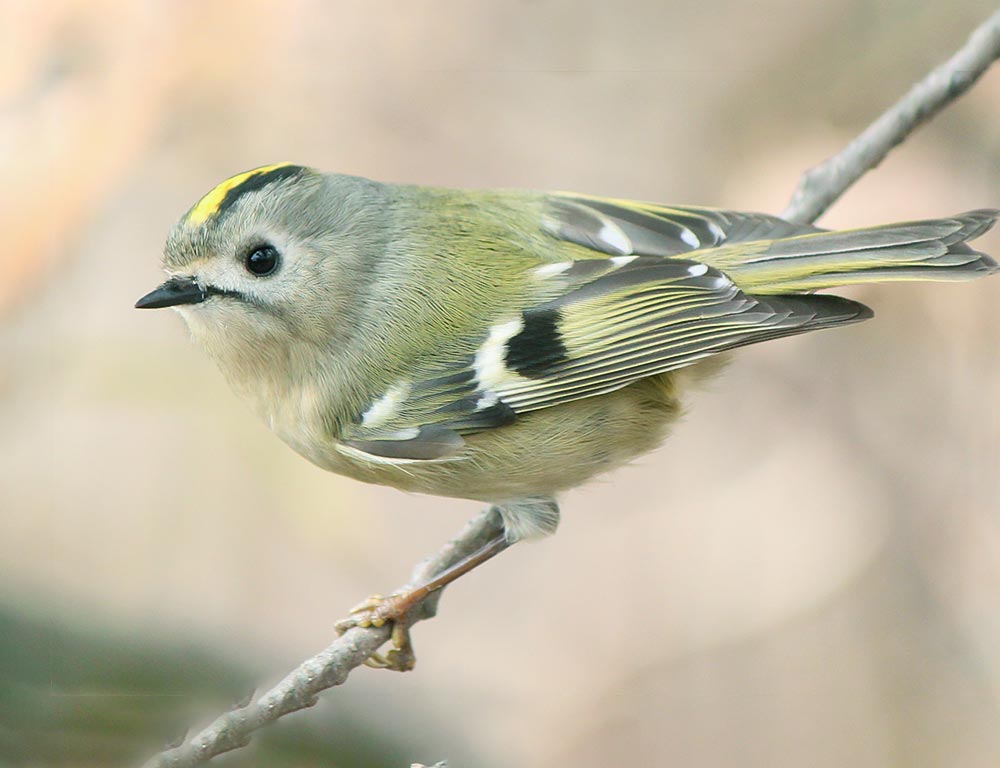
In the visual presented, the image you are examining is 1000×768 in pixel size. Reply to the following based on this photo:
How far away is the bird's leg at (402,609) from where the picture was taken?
1.59 meters

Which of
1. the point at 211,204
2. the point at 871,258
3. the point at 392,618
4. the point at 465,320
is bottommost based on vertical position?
the point at 392,618

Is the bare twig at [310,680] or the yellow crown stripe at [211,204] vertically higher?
the yellow crown stripe at [211,204]

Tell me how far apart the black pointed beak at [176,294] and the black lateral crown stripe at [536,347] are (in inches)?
17.1

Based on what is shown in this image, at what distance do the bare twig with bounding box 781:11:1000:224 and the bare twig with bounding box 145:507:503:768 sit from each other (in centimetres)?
79

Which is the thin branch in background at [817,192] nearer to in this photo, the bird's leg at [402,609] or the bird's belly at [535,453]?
the bird's leg at [402,609]

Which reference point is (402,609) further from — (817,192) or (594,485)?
(817,192)

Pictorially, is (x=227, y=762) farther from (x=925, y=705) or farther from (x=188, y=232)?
(x=925, y=705)

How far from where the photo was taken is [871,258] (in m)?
1.39

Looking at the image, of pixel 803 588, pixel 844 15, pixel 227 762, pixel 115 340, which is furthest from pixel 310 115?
pixel 227 762

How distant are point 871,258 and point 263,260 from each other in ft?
2.71

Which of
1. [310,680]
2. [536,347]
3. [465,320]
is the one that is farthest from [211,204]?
[310,680]

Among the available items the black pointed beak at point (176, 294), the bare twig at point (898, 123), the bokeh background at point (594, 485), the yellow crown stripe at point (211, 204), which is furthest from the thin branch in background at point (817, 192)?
the yellow crown stripe at point (211, 204)

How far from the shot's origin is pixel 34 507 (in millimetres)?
2391

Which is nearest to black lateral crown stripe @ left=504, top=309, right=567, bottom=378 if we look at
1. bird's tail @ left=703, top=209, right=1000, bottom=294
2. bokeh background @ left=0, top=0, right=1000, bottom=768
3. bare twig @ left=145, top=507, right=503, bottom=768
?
bird's tail @ left=703, top=209, right=1000, bottom=294
